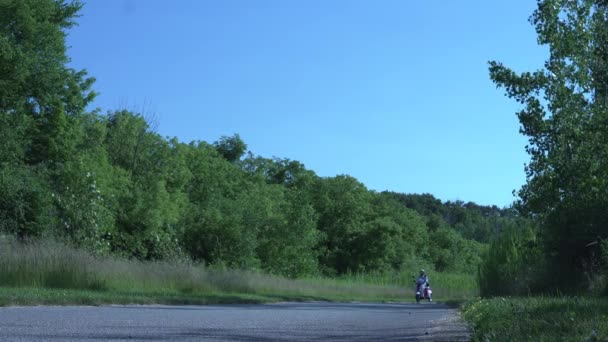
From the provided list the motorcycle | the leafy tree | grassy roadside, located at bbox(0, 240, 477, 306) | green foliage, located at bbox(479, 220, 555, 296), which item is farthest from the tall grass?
the leafy tree

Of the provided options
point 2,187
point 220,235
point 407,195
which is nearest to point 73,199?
point 2,187

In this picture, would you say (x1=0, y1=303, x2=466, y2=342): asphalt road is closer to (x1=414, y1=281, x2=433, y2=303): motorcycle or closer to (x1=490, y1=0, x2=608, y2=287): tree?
(x1=490, y1=0, x2=608, y2=287): tree

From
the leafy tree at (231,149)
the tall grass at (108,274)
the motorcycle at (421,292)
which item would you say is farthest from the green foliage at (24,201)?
the leafy tree at (231,149)

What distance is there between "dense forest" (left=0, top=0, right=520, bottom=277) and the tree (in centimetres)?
257

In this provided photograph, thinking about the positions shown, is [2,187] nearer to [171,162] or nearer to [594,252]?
[171,162]

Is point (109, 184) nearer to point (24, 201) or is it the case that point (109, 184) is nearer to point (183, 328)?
point (24, 201)

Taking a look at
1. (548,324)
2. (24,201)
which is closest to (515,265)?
(548,324)

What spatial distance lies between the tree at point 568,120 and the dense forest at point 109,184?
8.43 feet

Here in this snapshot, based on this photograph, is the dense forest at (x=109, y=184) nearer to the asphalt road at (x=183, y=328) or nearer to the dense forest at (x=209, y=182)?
the dense forest at (x=209, y=182)

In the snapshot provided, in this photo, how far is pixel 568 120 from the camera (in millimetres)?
18281

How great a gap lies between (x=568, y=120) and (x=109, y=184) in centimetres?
2639

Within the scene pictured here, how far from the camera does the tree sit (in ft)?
55.6

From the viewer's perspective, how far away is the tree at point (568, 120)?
16953 mm

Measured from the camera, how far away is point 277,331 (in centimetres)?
1149
